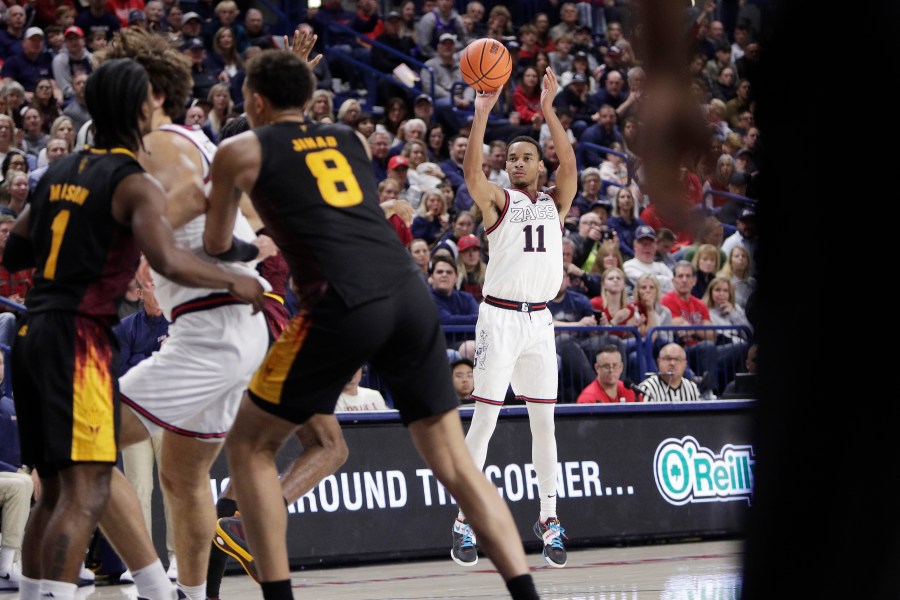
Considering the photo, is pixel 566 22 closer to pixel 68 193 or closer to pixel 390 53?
pixel 390 53

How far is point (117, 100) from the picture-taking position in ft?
17.0

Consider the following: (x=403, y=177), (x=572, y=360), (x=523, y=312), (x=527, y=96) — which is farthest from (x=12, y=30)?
(x=523, y=312)

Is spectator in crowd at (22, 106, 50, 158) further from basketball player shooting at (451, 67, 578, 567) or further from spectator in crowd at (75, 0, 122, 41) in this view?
basketball player shooting at (451, 67, 578, 567)

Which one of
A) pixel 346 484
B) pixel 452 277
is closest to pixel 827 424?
pixel 346 484

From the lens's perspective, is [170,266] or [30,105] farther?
[30,105]

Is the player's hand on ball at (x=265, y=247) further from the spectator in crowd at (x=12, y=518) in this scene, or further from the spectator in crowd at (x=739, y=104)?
the spectator in crowd at (x=12, y=518)

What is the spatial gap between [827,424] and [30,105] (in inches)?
552

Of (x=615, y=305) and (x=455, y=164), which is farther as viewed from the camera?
(x=455, y=164)

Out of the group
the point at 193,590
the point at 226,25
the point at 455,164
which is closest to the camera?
the point at 193,590

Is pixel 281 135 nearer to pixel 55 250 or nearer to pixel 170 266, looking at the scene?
pixel 170 266

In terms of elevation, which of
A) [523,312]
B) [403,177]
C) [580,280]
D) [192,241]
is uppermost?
[192,241]

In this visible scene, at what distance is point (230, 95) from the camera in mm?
16000

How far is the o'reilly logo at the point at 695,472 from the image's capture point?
11.4 meters

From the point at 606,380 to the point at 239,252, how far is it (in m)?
6.68
